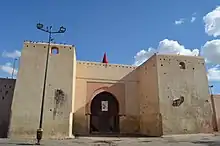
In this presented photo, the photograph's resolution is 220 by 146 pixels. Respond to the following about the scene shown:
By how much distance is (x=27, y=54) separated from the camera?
1490 cm

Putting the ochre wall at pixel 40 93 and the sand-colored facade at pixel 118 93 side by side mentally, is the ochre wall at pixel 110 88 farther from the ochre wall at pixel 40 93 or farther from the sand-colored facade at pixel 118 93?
the ochre wall at pixel 40 93

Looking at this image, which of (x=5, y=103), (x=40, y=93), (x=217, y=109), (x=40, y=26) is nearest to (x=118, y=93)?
(x=40, y=93)

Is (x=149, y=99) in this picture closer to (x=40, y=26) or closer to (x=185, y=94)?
(x=185, y=94)

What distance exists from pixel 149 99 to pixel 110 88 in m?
3.60

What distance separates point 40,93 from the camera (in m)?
14.2

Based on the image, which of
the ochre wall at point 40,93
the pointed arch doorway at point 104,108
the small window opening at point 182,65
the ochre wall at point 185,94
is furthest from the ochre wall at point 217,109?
the ochre wall at point 40,93

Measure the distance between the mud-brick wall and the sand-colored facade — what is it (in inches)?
101

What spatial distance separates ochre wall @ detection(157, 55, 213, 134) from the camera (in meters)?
15.4

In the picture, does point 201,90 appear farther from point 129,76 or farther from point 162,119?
point 129,76

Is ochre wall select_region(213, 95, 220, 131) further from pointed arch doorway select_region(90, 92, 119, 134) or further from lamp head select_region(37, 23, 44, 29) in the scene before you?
lamp head select_region(37, 23, 44, 29)

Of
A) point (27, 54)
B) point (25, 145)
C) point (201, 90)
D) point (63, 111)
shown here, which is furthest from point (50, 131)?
point (201, 90)

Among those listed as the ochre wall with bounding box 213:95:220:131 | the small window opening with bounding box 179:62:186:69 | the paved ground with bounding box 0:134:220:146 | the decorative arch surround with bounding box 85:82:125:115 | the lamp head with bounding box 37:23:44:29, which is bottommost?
the paved ground with bounding box 0:134:220:146

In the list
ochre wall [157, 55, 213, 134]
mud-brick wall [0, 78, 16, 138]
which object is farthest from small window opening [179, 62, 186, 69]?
mud-brick wall [0, 78, 16, 138]

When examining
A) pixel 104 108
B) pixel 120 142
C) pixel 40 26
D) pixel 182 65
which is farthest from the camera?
pixel 104 108
